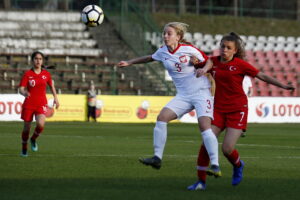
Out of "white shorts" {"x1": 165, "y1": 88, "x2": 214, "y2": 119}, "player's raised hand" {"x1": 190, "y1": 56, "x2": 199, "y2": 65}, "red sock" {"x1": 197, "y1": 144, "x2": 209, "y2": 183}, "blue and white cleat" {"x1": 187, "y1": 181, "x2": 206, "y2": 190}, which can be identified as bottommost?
"blue and white cleat" {"x1": 187, "y1": 181, "x2": 206, "y2": 190}

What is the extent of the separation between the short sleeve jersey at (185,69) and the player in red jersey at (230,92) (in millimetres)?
546

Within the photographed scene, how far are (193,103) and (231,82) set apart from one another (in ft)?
2.55

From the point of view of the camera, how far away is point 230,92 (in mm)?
10734

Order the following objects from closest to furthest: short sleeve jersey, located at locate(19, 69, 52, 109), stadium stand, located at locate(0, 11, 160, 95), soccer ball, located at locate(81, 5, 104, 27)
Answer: short sleeve jersey, located at locate(19, 69, 52, 109), soccer ball, located at locate(81, 5, 104, 27), stadium stand, located at locate(0, 11, 160, 95)

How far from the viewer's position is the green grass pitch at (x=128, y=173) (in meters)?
9.87

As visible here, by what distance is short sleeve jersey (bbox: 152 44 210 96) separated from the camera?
11328mm

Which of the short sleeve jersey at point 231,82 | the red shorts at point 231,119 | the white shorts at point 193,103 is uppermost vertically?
the short sleeve jersey at point 231,82

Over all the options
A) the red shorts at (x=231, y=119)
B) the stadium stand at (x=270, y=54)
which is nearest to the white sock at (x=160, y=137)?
the red shorts at (x=231, y=119)

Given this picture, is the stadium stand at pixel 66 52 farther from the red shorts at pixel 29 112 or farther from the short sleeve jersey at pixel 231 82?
the short sleeve jersey at pixel 231 82

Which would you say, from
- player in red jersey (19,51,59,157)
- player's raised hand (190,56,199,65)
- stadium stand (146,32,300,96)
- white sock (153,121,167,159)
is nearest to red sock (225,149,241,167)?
white sock (153,121,167,159)

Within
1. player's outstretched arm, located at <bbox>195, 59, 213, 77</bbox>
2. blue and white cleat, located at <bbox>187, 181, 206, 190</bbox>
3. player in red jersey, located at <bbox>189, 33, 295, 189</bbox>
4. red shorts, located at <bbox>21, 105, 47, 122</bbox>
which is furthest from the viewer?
red shorts, located at <bbox>21, 105, 47, 122</bbox>

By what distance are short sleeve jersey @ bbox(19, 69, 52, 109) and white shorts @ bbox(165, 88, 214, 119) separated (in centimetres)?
551

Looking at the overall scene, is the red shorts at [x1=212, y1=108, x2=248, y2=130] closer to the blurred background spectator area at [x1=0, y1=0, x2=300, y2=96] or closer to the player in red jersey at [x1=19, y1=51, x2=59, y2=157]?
the player in red jersey at [x1=19, y1=51, x2=59, y2=157]

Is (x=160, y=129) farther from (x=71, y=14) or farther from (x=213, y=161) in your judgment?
(x=71, y=14)
